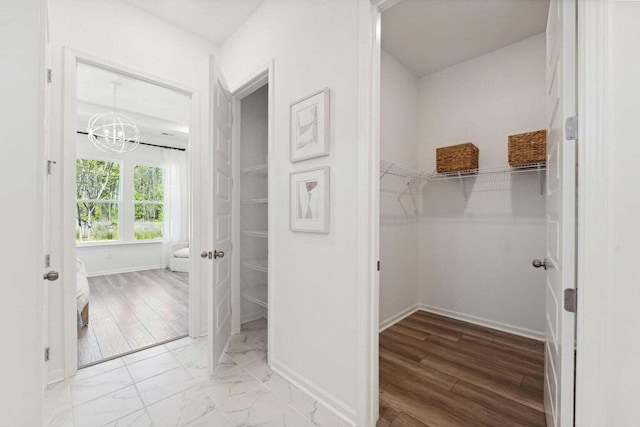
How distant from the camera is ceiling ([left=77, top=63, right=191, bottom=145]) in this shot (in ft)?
11.6

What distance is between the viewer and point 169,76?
100 inches

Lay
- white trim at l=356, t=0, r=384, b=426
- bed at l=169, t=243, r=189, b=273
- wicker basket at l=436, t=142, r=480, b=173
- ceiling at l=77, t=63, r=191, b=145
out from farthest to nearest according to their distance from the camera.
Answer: bed at l=169, t=243, r=189, b=273
ceiling at l=77, t=63, r=191, b=145
wicker basket at l=436, t=142, r=480, b=173
white trim at l=356, t=0, r=384, b=426

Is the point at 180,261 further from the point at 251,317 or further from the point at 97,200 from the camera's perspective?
the point at 251,317

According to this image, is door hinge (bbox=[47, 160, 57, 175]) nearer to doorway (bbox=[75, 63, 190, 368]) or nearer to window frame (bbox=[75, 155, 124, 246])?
doorway (bbox=[75, 63, 190, 368])

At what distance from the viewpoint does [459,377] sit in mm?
1991

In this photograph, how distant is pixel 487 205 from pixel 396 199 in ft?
3.18
